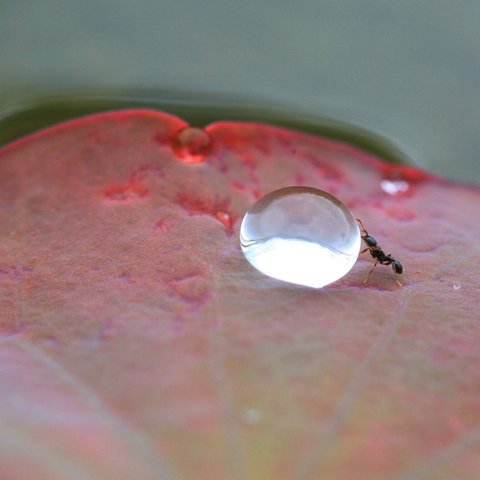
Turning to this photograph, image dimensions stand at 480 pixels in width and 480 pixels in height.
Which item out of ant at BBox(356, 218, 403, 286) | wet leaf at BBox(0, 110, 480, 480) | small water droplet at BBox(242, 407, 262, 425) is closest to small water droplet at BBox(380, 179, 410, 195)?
wet leaf at BBox(0, 110, 480, 480)

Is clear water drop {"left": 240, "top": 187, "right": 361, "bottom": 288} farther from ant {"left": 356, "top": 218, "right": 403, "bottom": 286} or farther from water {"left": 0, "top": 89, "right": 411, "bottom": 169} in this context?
water {"left": 0, "top": 89, "right": 411, "bottom": 169}

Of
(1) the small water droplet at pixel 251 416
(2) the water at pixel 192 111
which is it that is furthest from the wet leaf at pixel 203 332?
(2) the water at pixel 192 111

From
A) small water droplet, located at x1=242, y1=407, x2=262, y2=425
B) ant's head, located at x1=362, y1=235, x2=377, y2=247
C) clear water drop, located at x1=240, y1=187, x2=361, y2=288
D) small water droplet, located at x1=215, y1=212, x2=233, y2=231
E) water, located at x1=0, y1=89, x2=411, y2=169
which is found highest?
water, located at x1=0, y1=89, x2=411, y2=169

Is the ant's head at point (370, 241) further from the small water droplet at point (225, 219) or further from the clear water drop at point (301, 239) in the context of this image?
the small water droplet at point (225, 219)

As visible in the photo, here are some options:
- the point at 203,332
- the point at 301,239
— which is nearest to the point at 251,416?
the point at 203,332

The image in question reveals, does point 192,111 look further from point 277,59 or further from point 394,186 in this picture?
point 394,186

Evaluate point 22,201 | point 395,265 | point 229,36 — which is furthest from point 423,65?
point 22,201

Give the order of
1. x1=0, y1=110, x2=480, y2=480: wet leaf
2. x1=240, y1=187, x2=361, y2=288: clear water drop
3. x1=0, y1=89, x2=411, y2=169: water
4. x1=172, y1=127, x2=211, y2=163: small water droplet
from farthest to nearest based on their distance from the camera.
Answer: x1=0, y1=89, x2=411, y2=169: water < x1=172, y1=127, x2=211, y2=163: small water droplet < x1=240, y1=187, x2=361, y2=288: clear water drop < x1=0, y1=110, x2=480, y2=480: wet leaf
